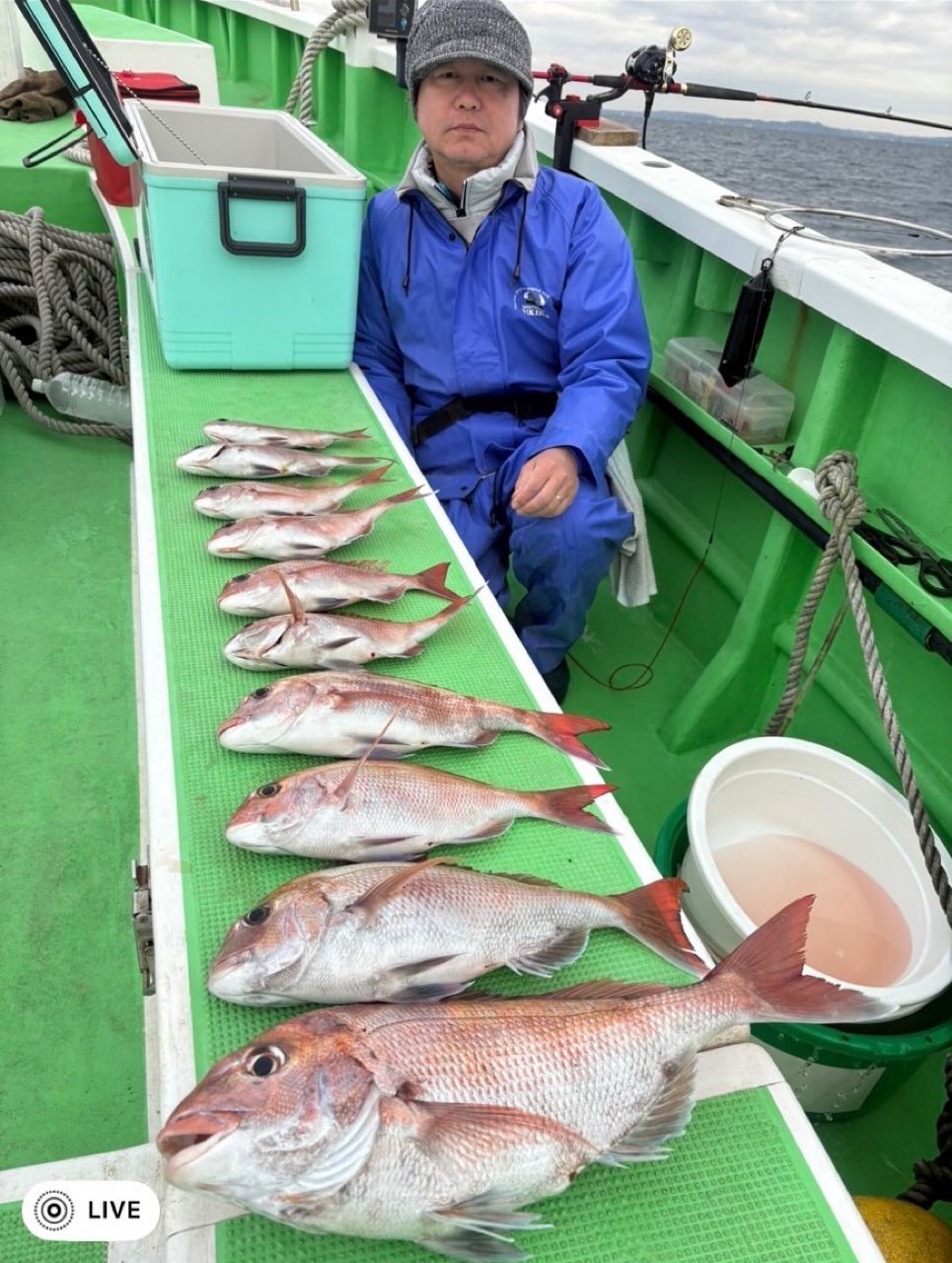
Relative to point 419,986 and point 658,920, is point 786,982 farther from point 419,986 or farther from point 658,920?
point 419,986

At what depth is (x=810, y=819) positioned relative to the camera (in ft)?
7.63

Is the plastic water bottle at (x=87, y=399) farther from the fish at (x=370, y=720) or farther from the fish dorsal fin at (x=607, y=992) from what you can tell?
the fish dorsal fin at (x=607, y=992)

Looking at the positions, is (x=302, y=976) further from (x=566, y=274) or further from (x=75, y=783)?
(x=566, y=274)

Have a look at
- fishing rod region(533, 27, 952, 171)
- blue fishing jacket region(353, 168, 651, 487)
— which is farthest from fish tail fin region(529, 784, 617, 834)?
fishing rod region(533, 27, 952, 171)

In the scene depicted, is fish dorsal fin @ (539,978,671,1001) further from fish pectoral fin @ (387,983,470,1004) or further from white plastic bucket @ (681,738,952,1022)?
white plastic bucket @ (681,738,952,1022)

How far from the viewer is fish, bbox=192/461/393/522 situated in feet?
6.45

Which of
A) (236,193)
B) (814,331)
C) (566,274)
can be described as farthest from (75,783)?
(814,331)

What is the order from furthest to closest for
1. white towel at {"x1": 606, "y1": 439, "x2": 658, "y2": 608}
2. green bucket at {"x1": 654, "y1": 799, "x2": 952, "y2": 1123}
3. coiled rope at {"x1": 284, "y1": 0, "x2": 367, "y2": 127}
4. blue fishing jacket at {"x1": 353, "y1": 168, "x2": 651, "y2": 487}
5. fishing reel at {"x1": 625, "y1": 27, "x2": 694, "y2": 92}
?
coiled rope at {"x1": 284, "y1": 0, "x2": 367, "y2": 127}, fishing reel at {"x1": 625, "y1": 27, "x2": 694, "y2": 92}, white towel at {"x1": 606, "y1": 439, "x2": 658, "y2": 608}, blue fishing jacket at {"x1": 353, "y1": 168, "x2": 651, "y2": 487}, green bucket at {"x1": 654, "y1": 799, "x2": 952, "y2": 1123}

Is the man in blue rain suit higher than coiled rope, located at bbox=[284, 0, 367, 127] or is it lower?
lower

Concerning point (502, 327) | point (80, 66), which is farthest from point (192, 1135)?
point (80, 66)

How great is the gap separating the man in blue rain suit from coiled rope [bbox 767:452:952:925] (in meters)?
0.61

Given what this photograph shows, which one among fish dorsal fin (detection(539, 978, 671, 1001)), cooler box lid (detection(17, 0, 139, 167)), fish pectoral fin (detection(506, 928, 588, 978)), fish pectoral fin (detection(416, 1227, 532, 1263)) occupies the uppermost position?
cooler box lid (detection(17, 0, 139, 167))

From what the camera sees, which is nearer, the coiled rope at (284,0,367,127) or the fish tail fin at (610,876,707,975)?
the fish tail fin at (610,876,707,975)

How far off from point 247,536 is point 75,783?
1.11 meters
